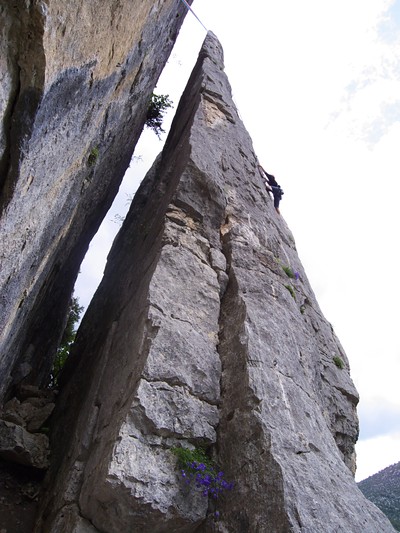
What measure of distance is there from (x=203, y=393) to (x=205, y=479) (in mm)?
1077

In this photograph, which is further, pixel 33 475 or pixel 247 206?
pixel 247 206

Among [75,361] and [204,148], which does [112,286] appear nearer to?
[75,361]

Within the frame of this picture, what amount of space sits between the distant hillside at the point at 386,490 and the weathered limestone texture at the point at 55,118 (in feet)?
80.5

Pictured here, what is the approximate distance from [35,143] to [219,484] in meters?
4.18

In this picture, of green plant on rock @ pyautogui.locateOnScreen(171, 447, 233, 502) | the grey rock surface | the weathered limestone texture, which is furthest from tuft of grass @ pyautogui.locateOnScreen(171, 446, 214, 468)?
the grey rock surface

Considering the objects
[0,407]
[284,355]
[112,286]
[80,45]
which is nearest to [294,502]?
[284,355]

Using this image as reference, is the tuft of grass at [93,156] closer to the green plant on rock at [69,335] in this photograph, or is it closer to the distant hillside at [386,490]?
the green plant on rock at [69,335]

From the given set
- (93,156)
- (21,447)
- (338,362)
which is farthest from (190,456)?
(338,362)

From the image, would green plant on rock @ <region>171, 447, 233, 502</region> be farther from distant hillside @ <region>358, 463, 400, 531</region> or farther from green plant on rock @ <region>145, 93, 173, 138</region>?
distant hillside @ <region>358, 463, 400, 531</region>

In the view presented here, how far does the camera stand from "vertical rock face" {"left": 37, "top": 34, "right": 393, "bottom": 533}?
4.61 meters

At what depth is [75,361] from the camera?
31.9 ft

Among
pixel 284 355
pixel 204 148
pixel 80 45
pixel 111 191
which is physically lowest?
pixel 284 355

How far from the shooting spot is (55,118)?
4914 millimetres

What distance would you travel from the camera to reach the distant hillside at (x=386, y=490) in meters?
28.5
